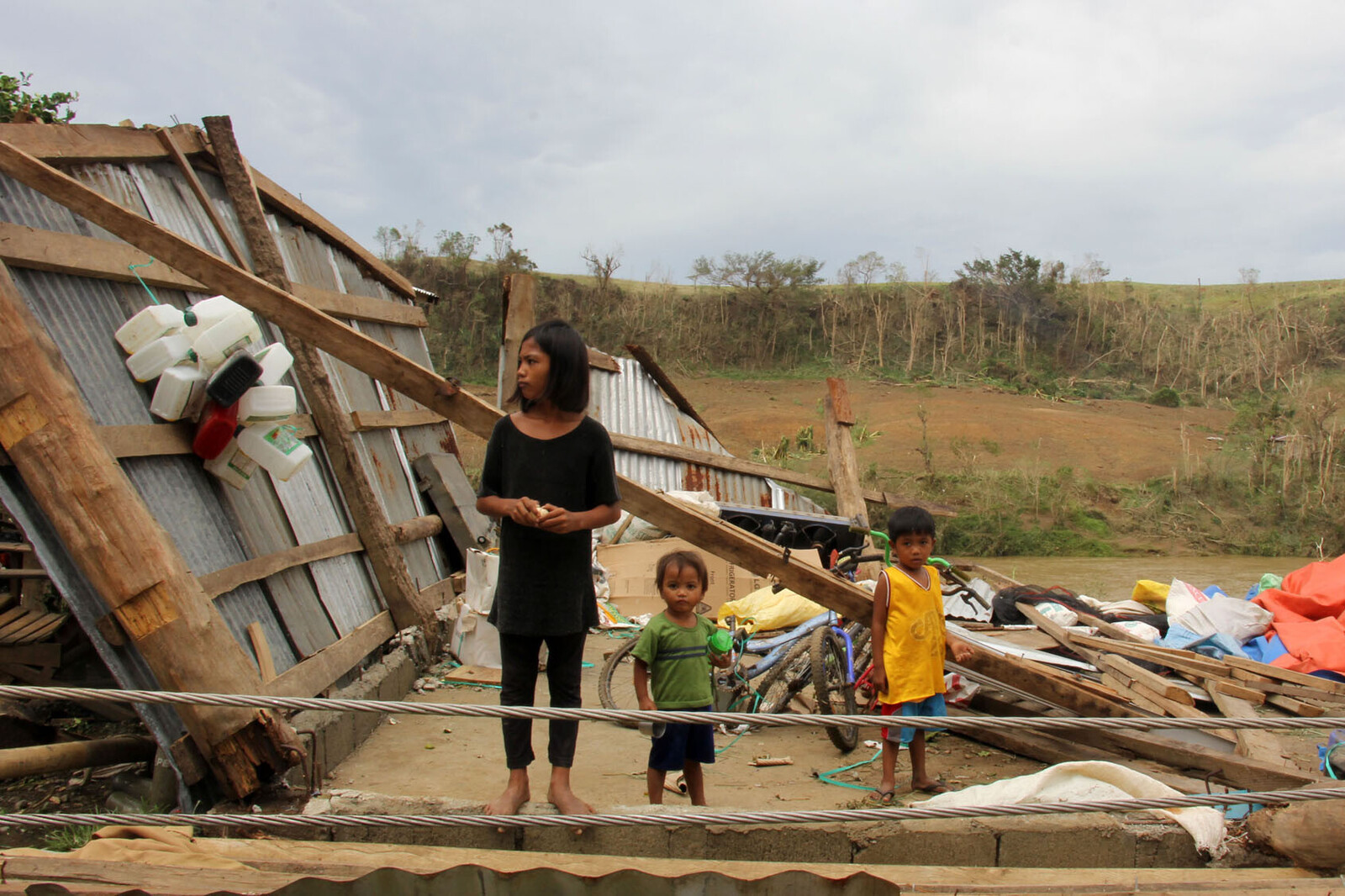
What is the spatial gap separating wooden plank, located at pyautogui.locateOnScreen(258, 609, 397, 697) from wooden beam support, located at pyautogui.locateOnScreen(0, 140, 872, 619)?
51.9 inches

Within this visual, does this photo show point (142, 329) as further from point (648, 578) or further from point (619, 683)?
point (648, 578)

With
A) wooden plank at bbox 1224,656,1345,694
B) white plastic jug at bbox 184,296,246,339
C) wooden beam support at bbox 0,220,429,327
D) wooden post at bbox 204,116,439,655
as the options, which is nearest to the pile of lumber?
wooden plank at bbox 1224,656,1345,694

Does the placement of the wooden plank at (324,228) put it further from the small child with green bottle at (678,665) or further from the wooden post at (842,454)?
the wooden post at (842,454)

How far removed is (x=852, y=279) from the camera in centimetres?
3656

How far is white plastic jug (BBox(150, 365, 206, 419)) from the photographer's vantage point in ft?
13.0

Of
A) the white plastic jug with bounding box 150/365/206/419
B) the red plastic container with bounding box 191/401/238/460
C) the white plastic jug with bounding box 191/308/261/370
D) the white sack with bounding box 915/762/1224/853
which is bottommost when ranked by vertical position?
the white sack with bounding box 915/762/1224/853

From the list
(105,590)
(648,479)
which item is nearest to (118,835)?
(105,590)

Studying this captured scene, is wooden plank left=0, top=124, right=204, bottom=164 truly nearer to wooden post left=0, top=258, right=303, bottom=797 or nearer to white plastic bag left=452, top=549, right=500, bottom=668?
wooden post left=0, top=258, right=303, bottom=797

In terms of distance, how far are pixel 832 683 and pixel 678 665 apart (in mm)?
1945

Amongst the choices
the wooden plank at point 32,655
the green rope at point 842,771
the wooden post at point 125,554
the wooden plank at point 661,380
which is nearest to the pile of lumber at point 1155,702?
the green rope at point 842,771

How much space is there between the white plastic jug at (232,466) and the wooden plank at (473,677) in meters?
2.00

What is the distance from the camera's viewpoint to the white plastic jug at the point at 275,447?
4246 mm

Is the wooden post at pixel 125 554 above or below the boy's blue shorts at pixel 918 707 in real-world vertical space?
above

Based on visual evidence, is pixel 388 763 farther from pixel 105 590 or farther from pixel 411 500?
pixel 411 500
